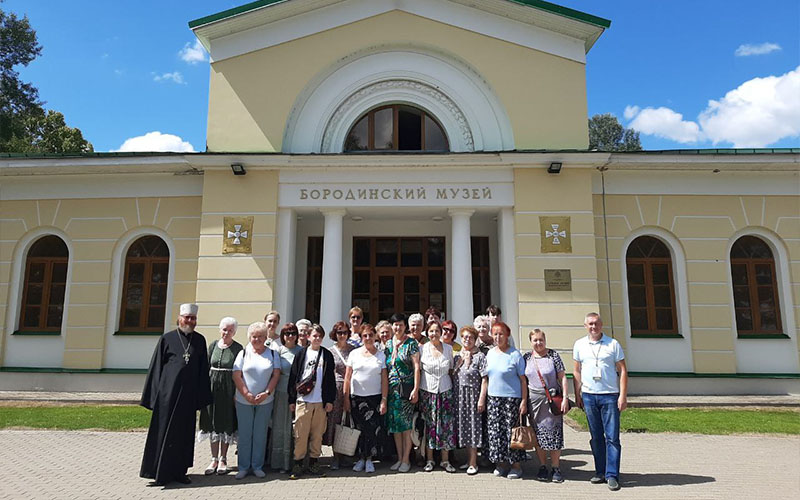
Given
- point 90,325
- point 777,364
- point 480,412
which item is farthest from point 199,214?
point 777,364

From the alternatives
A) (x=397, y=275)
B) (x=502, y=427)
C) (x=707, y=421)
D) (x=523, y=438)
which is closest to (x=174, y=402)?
(x=502, y=427)

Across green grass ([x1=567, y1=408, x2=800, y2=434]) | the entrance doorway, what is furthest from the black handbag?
the entrance doorway

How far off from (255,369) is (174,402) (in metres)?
0.86

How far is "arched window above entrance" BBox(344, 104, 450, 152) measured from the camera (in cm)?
1119

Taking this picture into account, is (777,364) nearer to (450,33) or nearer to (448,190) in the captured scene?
A: (448,190)

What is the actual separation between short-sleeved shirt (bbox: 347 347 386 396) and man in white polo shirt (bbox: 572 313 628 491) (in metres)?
2.24

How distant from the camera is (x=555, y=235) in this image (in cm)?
1016

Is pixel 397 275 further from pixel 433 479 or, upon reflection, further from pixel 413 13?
pixel 433 479

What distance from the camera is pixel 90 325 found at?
36.0 feet

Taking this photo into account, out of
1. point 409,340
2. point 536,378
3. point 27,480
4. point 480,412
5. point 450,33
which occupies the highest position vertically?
point 450,33

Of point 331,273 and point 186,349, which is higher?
point 331,273

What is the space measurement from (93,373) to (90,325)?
107 cm

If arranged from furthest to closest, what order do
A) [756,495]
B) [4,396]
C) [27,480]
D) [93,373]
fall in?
[93,373] < [4,396] < [27,480] < [756,495]

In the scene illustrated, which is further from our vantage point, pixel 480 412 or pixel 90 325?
pixel 90 325
